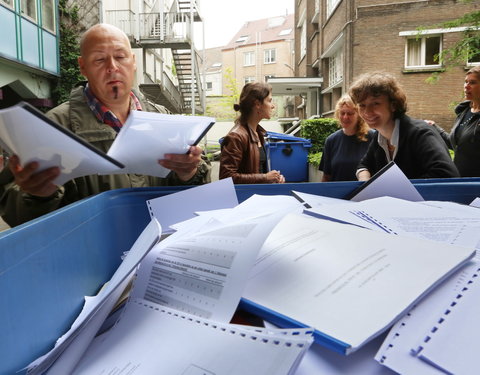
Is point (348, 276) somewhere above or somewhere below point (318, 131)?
below

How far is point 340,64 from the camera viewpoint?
44.5ft

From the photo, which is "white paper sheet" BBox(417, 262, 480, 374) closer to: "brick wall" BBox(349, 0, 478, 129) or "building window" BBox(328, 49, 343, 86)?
"brick wall" BBox(349, 0, 478, 129)

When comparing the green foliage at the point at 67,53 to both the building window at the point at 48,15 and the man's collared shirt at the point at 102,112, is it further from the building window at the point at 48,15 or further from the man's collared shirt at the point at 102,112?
the man's collared shirt at the point at 102,112

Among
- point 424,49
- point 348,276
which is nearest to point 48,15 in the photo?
point 424,49

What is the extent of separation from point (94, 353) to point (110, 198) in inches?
18.0

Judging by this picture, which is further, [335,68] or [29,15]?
[335,68]

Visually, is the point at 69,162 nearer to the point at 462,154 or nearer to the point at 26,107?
the point at 26,107

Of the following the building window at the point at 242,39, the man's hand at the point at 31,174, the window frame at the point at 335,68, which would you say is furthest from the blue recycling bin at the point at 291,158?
the building window at the point at 242,39

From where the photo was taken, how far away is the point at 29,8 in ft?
28.5

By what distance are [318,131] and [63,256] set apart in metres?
8.03

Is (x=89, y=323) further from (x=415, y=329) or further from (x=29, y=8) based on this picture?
(x=29, y=8)

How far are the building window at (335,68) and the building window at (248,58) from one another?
67.1 ft

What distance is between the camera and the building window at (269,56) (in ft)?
110

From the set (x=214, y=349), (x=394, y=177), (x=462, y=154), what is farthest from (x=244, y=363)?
(x=462, y=154)
